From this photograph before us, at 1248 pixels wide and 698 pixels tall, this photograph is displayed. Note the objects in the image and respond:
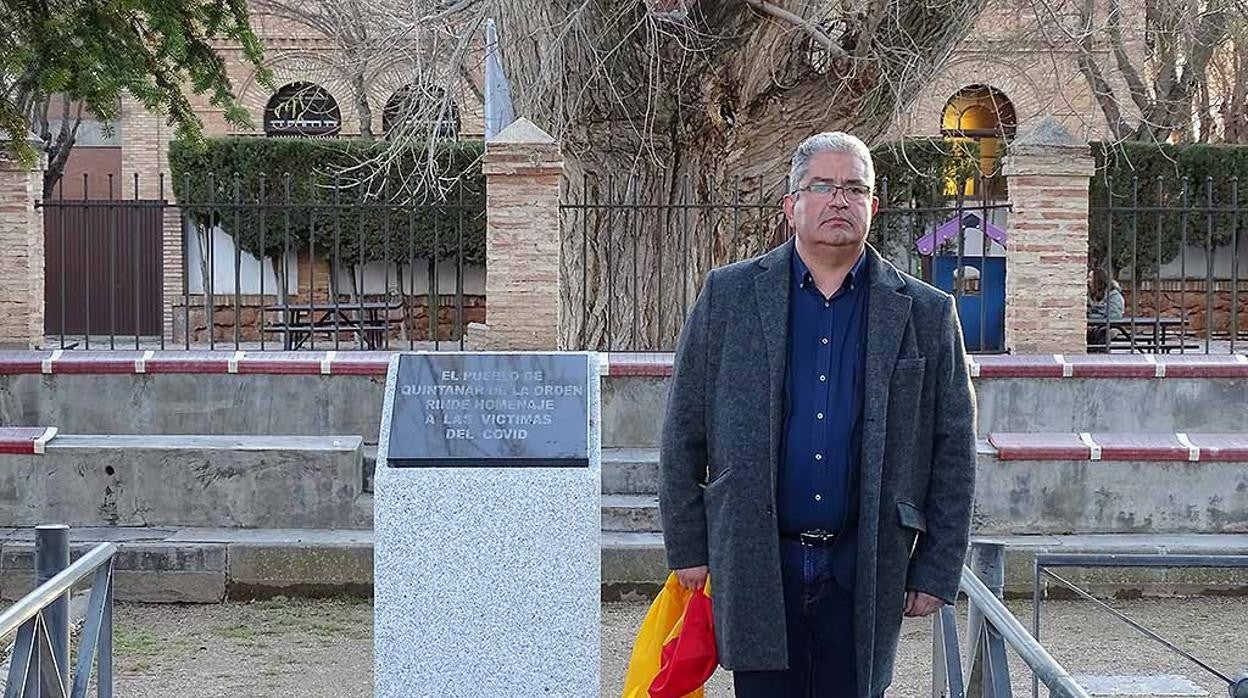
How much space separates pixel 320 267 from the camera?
77.3ft

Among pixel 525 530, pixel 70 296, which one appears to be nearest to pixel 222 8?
pixel 525 530

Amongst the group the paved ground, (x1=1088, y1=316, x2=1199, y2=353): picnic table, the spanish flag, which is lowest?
the paved ground

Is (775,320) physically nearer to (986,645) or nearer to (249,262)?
(986,645)

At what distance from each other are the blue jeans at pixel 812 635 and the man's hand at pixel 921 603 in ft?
0.67

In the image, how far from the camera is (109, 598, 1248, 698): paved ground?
7.36 m

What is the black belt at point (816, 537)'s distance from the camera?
3.68 meters

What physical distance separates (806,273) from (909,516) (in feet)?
2.29

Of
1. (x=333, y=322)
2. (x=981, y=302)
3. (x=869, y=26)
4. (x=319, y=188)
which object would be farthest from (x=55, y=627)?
(x=319, y=188)

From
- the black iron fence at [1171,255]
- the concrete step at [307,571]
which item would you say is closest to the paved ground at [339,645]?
the concrete step at [307,571]

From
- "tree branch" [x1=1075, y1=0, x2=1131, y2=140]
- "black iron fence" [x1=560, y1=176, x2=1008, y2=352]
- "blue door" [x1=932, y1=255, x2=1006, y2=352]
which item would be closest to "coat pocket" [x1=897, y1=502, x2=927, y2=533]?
"blue door" [x1=932, y1=255, x2=1006, y2=352]

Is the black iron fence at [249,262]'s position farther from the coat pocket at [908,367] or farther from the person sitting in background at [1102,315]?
the coat pocket at [908,367]

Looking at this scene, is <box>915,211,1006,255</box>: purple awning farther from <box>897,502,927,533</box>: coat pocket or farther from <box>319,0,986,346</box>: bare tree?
<box>897,502,927,533</box>: coat pocket

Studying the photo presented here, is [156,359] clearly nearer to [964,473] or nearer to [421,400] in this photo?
[421,400]

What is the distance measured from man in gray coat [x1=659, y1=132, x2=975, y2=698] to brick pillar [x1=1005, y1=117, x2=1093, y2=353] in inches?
315
